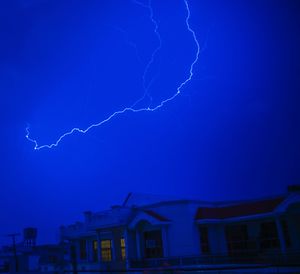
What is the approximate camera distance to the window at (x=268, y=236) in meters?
22.6

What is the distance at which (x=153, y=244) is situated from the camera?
87.4 ft

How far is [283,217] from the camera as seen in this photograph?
2242 centimetres

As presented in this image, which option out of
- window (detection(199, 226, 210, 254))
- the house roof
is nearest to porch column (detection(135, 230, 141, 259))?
window (detection(199, 226, 210, 254))

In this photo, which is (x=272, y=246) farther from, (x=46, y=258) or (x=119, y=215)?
(x=46, y=258)

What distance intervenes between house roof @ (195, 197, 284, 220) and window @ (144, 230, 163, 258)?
359 centimetres

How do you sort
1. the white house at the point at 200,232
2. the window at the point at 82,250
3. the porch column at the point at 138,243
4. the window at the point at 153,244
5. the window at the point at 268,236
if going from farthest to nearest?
1. the window at the point at 82,250
2. the porch column at the point at 138,243
3. the window at the point at 153,244
4. the window at the point at 268,236
5. the white house at the point at 200,232

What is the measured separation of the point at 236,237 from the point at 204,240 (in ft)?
7.03

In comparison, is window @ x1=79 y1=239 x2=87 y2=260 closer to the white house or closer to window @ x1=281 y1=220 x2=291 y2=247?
the white house

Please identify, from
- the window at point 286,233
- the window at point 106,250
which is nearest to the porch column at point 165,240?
the window at point 106,250

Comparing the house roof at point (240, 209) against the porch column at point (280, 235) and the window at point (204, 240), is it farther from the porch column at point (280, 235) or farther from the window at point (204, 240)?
the window at point (204, 240)

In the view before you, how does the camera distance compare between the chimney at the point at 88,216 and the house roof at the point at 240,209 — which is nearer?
the house roof at the point at 240,209

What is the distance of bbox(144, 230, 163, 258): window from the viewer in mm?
26203

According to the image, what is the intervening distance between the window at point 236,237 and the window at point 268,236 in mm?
1179

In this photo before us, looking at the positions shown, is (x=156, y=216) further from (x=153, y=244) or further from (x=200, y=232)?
(x=200, y=232)
